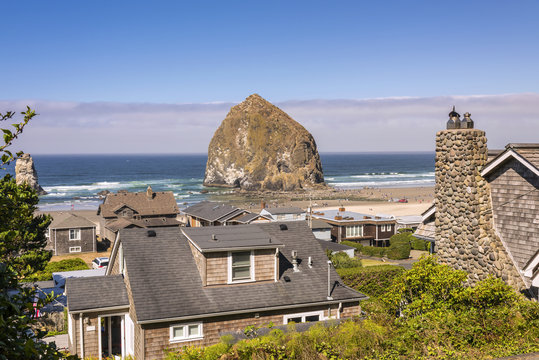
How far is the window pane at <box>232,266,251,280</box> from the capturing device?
18547 millimetres

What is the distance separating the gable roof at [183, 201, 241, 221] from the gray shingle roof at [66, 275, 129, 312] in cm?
3496

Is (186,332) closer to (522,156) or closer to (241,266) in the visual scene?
(241,266)

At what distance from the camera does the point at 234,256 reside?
731 inches

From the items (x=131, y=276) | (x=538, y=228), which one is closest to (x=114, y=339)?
(x=131, y=276)

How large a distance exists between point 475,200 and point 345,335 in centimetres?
543

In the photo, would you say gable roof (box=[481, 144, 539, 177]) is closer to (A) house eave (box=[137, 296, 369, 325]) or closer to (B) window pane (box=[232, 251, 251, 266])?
(A) house eave (box=[137, 296, 369, 325])

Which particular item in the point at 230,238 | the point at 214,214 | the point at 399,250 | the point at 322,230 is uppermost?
the point at 230,238

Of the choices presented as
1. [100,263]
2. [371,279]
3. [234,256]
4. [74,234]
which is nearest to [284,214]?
[100,263]

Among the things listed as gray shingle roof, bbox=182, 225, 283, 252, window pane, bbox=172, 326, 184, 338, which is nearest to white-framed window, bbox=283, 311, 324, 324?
gray shingle roof, bbox=182, 225, 283, 252

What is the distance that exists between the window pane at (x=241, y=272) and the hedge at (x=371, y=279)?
36.2 ft

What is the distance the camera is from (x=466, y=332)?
392 inches

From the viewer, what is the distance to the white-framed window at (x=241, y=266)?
18438 millimetres

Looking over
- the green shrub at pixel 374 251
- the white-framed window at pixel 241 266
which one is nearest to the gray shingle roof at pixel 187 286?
the white-framed window at pixel 241 266

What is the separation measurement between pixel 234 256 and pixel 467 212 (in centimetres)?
905
